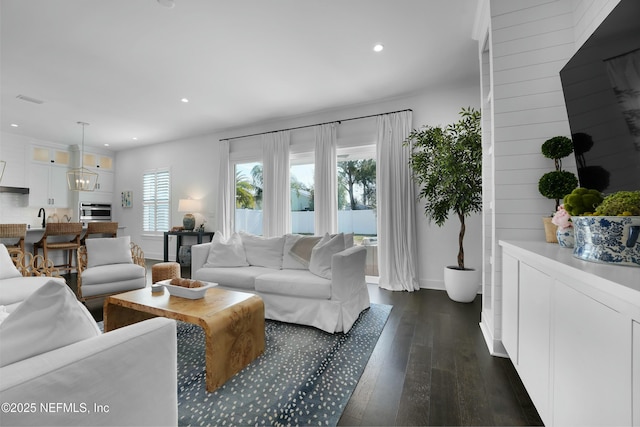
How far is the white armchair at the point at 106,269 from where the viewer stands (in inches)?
127

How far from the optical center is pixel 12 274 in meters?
2.62

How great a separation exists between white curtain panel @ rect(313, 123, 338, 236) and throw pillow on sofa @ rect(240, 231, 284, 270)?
1318 mm

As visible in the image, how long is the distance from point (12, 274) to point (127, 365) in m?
2.79

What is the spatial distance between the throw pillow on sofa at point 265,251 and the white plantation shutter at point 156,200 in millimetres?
4210

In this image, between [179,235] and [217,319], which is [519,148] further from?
[179,235]

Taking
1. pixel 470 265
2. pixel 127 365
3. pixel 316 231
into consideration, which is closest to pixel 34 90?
pixel 316 231

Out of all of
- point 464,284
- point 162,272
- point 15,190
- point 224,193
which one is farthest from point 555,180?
point 15,190

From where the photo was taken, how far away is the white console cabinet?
0.72 m

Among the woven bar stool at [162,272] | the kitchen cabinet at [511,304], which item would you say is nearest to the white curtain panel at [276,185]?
the woven bar stool at [162,272]

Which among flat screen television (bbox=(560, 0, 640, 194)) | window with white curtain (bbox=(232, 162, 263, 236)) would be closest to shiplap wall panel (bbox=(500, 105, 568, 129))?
flat screen television (bbox=(560, 0, 640, 194))

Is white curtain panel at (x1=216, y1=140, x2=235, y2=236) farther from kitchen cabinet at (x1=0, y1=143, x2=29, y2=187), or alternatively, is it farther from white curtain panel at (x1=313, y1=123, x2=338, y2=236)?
kitchen cabinet at (x1=0, y1=143, x2=29, y2=187)

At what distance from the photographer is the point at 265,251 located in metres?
3.50

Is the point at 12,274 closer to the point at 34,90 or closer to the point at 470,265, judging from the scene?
the point at 34,90

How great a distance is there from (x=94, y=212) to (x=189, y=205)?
331 centimetres
